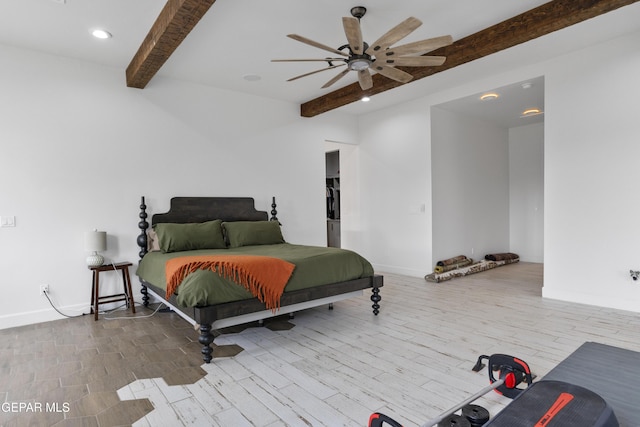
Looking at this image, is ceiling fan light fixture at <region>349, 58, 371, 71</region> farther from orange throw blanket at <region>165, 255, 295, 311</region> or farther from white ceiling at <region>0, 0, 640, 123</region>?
orange throw blanket at <region>165, 255, 295, 311</region>

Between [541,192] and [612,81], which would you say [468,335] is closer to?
[612,81]

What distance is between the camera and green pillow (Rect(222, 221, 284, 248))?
4809 millimetres

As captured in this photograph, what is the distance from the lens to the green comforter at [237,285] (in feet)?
9.26

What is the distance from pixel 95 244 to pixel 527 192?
7354mm

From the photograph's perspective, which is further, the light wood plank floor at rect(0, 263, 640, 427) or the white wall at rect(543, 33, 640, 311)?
the white wall at rect(543, 33, 640, 311)

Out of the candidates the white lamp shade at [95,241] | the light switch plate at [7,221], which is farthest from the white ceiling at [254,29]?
the white lamp shade at [95,241]

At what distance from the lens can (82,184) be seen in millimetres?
4160

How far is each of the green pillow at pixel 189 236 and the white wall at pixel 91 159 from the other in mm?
469

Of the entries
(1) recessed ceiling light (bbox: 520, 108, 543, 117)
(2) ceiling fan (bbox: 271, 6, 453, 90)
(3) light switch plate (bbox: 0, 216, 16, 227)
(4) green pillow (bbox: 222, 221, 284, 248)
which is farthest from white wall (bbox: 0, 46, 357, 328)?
(1) recessed ceiling light (bbox: 520, 108, 543, 117)

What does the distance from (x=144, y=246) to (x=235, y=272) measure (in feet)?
6.91

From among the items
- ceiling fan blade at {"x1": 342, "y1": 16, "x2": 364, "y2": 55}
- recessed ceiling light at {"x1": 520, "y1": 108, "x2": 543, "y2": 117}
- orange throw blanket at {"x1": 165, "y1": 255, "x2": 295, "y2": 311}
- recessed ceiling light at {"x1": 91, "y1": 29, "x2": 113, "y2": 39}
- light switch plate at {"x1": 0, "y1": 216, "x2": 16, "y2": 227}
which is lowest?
orange throw blanket at {"x1": 165, "y1": 255, "x2": 295, "y2": 311}

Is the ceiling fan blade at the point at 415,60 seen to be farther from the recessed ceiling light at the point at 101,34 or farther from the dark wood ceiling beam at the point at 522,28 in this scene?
the recessed ceiling light at the point at 101,34

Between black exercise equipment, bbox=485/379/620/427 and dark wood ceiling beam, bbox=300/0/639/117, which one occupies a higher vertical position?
dark wood ceiling beam, bbox=300/0/639/117

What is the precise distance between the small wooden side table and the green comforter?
161 millimetres
